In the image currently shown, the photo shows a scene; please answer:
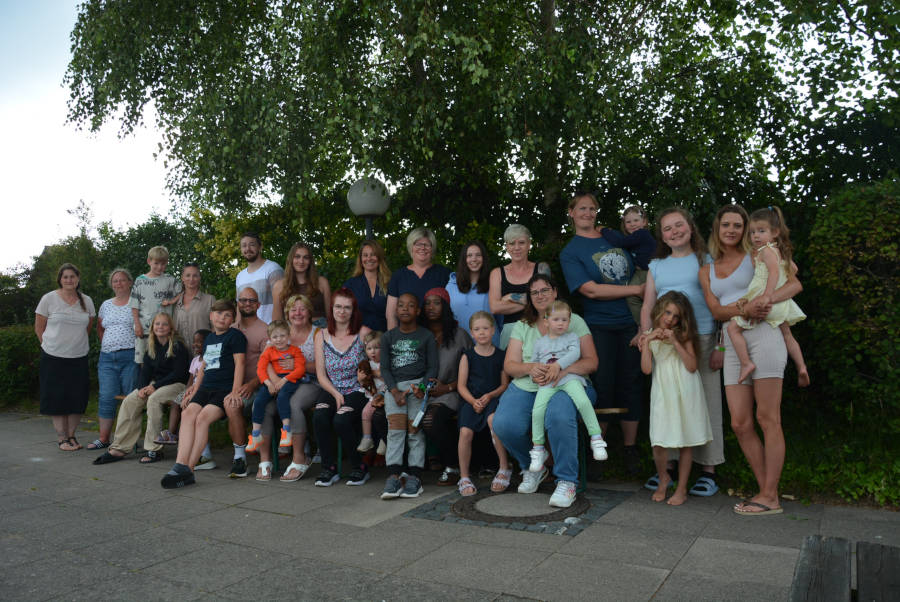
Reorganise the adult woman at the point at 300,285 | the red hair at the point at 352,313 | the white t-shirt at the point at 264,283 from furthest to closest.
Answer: the white t-shirt at the point at 264,283 → the adult woman at the point at 300,285 → the red hair at the point at 352,313

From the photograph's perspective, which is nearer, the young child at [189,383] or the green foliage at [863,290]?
the green foliage at [863,290]

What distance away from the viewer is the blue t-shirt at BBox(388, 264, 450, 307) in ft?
20.0

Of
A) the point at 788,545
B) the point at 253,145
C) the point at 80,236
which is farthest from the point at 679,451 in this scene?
the point at 80,236

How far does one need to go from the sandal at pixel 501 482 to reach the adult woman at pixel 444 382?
1.65ft

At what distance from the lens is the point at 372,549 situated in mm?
3867

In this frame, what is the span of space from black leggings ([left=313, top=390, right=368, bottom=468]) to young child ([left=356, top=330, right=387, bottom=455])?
0.23 ft

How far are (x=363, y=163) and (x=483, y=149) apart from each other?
298 cm

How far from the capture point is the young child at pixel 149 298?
24.3 feet

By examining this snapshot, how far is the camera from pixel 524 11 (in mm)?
8633

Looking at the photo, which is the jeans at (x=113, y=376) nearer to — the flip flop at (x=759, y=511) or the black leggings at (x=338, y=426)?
the black leggings at (x=338, y=426)

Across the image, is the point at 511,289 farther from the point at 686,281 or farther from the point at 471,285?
the point at 686,281

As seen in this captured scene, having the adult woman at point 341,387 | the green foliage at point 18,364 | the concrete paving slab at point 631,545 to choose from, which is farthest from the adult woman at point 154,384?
the green foliage at point 18,364

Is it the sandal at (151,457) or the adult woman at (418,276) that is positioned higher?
the adult woman at (418,276)

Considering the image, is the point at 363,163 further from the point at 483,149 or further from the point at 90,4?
the point at 90,4
